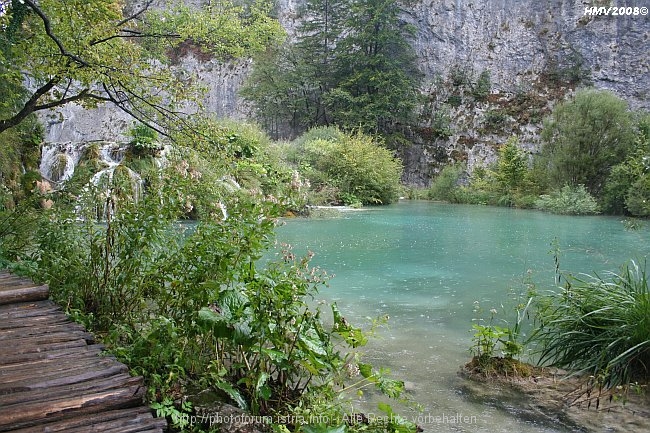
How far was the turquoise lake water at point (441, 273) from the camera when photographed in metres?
3.83

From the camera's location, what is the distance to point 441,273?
895cm

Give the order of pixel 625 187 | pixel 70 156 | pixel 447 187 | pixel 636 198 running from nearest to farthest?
pixel 70 156 → pixel 636 198 → pixel 625 187 → pixel 447 187

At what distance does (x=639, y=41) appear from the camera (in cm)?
3428

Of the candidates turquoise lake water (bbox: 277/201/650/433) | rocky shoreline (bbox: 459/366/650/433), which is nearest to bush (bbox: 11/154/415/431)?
turquoise lake water (bbox: 277/201/650/433)

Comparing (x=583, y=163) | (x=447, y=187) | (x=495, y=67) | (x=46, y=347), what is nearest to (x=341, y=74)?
(x=495, y=67)

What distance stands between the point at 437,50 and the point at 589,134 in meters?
16.7

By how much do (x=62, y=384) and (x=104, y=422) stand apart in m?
0.40

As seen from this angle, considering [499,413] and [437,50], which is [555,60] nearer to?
[437,50]

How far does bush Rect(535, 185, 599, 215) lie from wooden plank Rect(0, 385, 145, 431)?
2322cm

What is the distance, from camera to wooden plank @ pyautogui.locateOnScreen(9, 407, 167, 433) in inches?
73.4

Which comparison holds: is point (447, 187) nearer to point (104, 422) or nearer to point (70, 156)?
point (70, 156)

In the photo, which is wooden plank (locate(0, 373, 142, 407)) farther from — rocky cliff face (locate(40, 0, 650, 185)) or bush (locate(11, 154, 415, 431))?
rocky cliff face (locate(40, 0, 650, 185))

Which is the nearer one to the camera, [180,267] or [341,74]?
[180,267]

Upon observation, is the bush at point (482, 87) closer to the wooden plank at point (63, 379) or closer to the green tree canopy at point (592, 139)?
the green tree canopy at point (592, 139)
